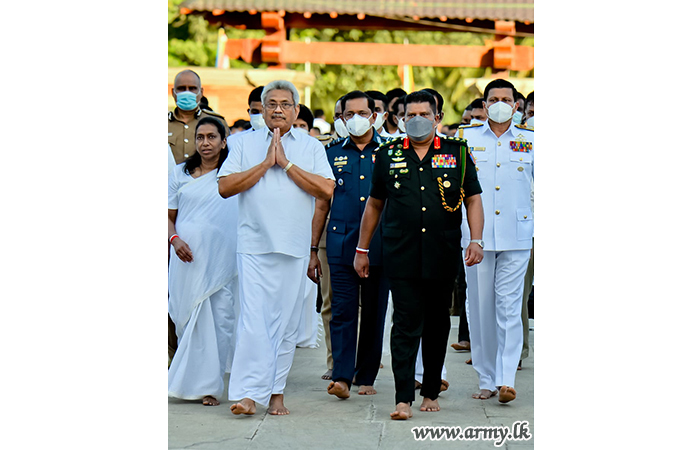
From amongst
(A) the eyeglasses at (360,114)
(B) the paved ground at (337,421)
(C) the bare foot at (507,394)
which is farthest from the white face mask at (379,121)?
(C) the bare foot at (507,394)

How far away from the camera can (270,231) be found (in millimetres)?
5875

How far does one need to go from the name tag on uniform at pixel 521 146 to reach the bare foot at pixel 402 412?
6.49 feet

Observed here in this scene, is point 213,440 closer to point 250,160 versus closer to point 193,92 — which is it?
point 250,160

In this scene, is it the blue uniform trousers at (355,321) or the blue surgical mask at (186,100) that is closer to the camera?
the blue uniform trousers at (355,321)

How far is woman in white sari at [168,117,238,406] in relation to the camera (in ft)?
20.9

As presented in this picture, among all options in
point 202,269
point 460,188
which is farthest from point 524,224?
point 202,269

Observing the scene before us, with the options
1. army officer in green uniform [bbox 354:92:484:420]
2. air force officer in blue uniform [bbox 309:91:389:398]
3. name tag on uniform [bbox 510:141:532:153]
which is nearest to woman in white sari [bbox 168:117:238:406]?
air force officer in blue uniform [bbox 309:91:389:398]

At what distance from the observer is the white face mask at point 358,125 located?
664 cm

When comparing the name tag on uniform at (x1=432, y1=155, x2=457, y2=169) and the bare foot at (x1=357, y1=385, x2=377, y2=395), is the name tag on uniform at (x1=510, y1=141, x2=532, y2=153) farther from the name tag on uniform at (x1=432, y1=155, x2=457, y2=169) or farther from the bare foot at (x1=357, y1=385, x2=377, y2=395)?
the bare foot at (x1=357, y1=385, x2=377, y2=395)

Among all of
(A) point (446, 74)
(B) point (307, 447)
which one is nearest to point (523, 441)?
(B) point (307, 447)

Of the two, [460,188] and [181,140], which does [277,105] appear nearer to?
[460,188]

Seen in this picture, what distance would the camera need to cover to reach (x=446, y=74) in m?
31.9

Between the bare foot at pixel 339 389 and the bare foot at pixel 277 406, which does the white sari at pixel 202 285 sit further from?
the bare foot at pixel 339 389

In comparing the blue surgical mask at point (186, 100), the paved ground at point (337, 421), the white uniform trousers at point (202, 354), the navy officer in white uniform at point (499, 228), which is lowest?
the paved ground at point (337, 421)
